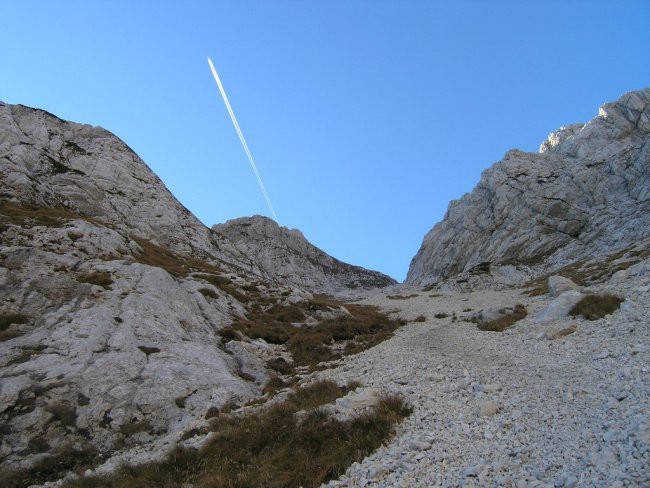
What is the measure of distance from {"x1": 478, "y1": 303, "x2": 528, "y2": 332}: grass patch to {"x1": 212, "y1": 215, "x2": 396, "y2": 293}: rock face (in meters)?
109

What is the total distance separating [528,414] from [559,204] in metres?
98.0

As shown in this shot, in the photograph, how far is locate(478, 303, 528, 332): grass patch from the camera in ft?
80.4

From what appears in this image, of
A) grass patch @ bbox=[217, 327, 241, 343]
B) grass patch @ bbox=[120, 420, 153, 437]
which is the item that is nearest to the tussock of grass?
grass patch @ bbox=[217, 327, 241, 343]

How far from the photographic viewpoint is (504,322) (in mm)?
25188

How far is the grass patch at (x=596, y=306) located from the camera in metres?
19.2

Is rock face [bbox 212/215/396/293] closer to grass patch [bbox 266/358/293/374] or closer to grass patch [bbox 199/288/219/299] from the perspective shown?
grass patch [bbox 199/288/219/299]

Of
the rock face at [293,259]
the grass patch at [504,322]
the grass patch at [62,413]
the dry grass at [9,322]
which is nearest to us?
the grass patch at [62,413]

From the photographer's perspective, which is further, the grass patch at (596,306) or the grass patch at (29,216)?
the grass patch at (29,216)

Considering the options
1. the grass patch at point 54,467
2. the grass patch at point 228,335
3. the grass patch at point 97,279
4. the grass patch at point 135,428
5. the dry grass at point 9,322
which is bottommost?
the grass patch at point 54,467

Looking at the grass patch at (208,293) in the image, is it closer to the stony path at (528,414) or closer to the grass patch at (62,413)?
the grass patch at (62,413)

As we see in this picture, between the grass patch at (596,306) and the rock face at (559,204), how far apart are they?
2164 inches

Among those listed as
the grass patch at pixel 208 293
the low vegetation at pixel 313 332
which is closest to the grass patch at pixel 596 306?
the low vegetation at pixel 313 332

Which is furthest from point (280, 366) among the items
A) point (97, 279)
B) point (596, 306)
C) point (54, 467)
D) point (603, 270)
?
point (603, 270)

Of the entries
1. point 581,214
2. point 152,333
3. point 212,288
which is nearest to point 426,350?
point 152,333
